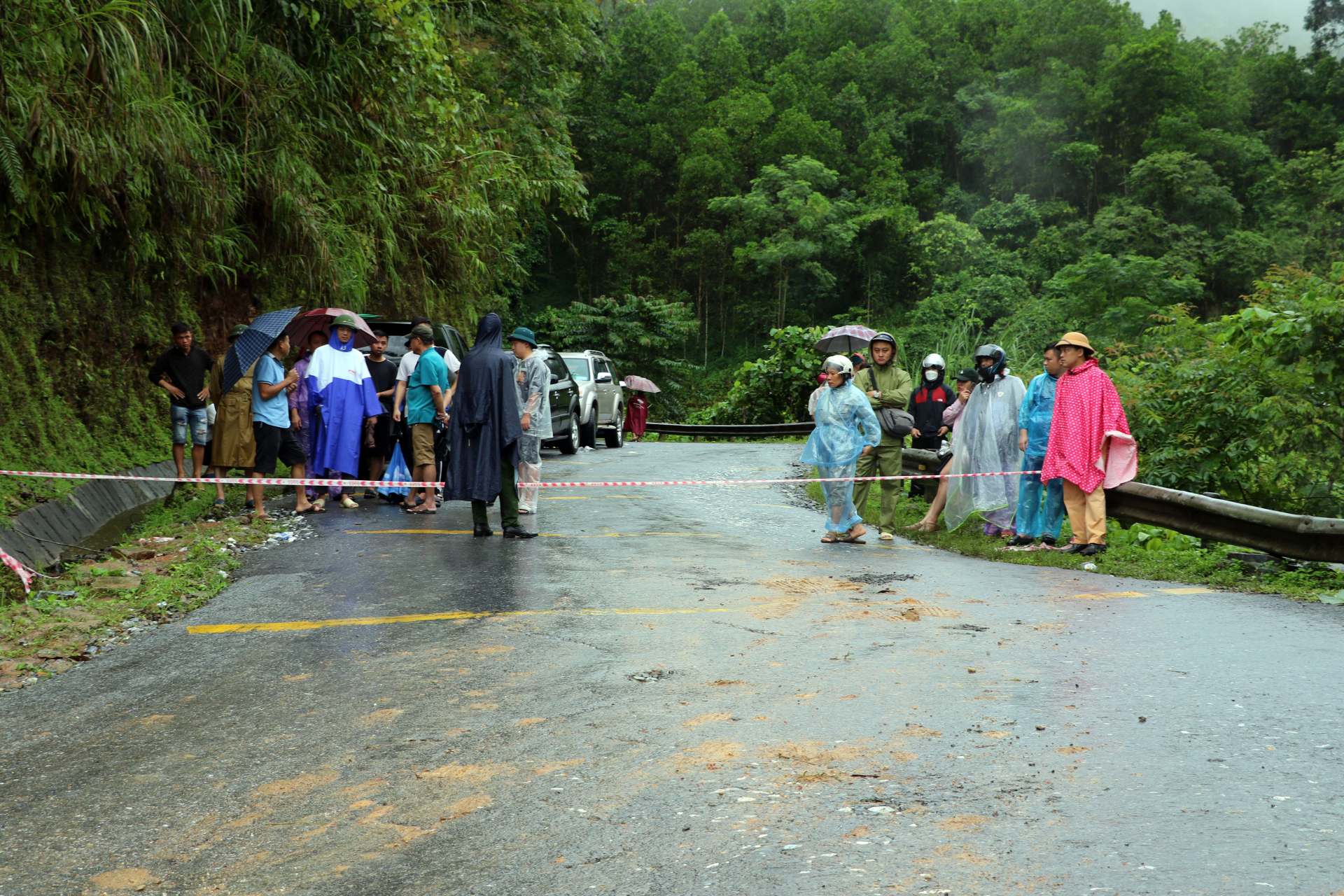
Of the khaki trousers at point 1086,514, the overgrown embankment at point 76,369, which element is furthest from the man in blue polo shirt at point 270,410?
the khaki trousers at point 1086,514

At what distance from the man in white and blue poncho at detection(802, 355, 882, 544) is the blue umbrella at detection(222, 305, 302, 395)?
209 inches

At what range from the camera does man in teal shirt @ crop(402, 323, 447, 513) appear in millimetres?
11984

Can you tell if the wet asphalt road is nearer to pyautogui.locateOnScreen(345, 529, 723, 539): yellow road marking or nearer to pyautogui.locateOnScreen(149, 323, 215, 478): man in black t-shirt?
pyautogui.locateOnScreen(345, 529, 723, 539): yellow road marking

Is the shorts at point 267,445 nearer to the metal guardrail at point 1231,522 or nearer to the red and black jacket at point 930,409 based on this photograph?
the red and black jacket at point 930,409

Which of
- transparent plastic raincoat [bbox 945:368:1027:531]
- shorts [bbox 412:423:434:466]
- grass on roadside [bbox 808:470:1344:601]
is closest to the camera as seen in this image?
grass on roadside [bbox 808:470:1344:601]

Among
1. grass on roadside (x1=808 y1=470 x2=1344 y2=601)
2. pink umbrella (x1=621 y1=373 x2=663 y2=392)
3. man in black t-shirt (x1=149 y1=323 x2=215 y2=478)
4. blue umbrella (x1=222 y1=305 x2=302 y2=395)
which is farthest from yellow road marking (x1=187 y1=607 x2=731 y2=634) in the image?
pink umbrella (x1=621 y1=373 x2=663 y2=392)

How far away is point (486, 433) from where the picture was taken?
10.7 m

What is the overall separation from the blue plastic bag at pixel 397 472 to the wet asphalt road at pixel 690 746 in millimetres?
4884

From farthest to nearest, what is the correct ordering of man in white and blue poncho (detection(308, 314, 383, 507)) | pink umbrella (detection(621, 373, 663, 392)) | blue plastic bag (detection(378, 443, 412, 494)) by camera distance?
pink umbrella (detection(621, 373, 663, 392))
blue plastic bag (detection(378, 443, 412, 494))
man in white and blue poncho (detection(308, 314, 383, 507))

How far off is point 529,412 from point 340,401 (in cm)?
230

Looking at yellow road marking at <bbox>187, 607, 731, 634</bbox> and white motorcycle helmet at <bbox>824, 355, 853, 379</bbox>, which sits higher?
white motorcycle helmet at <bbox>824, 355, 853, 379</bbox>

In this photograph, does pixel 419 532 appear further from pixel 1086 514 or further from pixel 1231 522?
pixel 1231 522

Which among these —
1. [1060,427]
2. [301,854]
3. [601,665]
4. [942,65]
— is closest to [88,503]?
[601,665]

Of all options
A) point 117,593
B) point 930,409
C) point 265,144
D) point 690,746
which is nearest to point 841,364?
point 930,409
